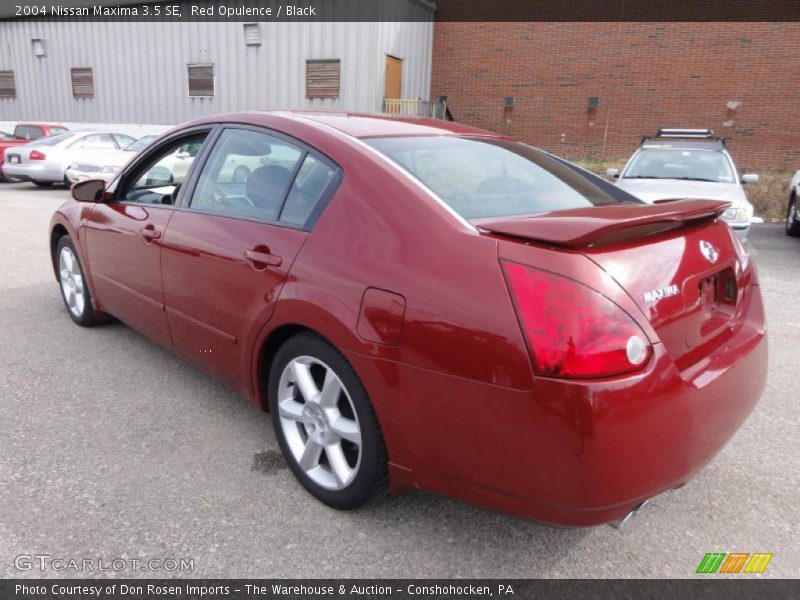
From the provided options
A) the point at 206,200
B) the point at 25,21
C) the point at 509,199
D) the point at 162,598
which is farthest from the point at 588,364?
the point at 25,21

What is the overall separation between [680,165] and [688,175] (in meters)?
0.34

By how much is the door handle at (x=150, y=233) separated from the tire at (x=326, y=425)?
45.8 inches

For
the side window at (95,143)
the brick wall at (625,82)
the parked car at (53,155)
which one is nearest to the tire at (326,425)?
the parked car at (53,155)

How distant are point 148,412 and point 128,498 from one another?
80 centimetres

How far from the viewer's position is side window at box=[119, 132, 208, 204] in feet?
10.9

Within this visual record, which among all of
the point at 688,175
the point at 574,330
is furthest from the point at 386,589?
the point at 688,175

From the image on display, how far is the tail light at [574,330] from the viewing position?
1.69 m

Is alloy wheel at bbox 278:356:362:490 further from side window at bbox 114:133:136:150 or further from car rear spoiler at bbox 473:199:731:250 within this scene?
side window at bbox 114:133:136:150

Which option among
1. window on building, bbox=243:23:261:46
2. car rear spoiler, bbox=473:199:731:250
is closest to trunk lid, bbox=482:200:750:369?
car rear spoiler, bbox=473:199:731:250

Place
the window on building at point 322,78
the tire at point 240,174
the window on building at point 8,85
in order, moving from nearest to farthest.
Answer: the tire at point 240,174, the window on building at point 322,78, the window on building at point 8,85

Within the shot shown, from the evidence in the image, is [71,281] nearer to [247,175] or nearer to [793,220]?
[247,175]

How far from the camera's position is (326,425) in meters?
2.36

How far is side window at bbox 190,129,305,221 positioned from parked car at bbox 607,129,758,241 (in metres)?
5.13

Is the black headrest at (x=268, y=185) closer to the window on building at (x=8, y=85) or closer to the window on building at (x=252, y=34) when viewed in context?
the window on building at (x=252, y=34)
